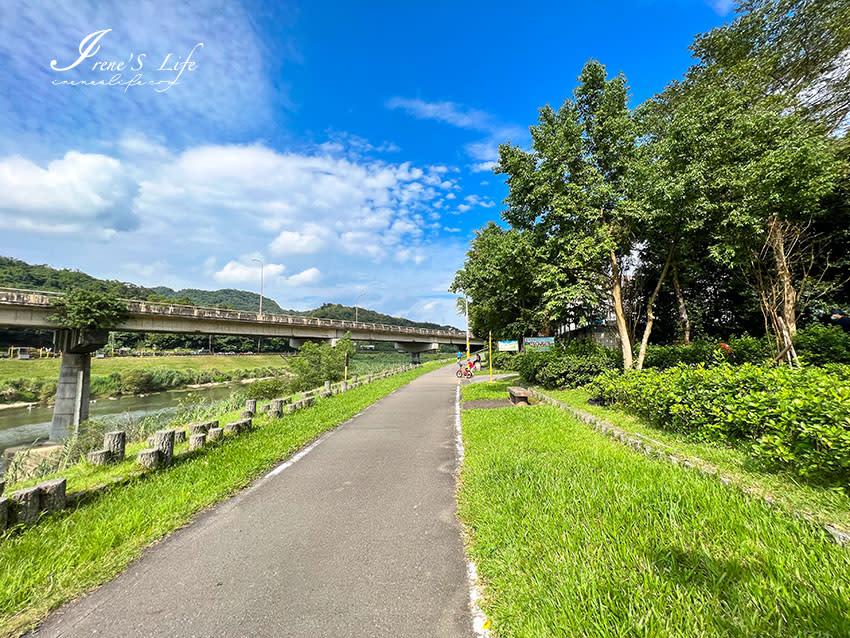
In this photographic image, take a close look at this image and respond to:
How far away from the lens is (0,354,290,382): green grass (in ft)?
114

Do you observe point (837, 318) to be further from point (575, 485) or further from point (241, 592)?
point (241, 592)

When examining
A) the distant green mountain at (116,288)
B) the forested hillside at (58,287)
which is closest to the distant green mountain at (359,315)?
the distant green mountain at (116,288)

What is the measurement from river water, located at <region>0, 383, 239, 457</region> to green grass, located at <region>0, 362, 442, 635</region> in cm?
1339

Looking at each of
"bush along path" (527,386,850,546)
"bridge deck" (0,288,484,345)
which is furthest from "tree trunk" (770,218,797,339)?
"bridge deck" (0,288,484,345)

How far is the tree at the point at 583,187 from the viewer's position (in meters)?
11.2

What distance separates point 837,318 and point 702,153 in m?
11.8

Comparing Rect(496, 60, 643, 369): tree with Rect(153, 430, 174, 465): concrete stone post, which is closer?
Rect(153, 430, 174, 465): concrete stone post

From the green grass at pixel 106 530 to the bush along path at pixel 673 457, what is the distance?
590cm

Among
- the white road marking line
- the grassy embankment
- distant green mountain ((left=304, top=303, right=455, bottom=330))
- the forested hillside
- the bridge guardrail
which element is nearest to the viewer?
Answer: the white road marking line

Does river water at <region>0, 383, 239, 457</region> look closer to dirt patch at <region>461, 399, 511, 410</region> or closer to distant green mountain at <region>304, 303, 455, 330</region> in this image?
dirt patch at <region>461, 399, 511, 410</region>

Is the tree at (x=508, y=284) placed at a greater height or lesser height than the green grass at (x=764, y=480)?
greater

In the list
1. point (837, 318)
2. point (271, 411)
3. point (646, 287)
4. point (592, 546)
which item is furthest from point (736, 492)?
point (837, 318)

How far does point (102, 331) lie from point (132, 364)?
2767 cm

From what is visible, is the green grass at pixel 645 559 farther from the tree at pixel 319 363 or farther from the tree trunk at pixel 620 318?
the tree at pixel 319 363
